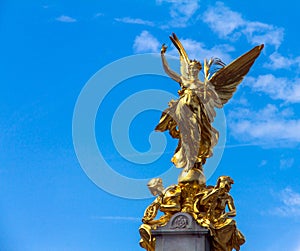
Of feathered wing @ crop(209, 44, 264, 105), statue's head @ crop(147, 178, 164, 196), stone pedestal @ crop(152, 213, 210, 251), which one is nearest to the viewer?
stone pedestal @ crop(152, 213, 210, 251)

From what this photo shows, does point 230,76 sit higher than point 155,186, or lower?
higher

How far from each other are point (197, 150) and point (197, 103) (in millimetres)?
1278

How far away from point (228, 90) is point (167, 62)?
1.91m

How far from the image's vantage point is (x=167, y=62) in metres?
18.6

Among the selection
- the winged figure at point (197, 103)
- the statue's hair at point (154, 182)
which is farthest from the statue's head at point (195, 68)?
the statue's hair at point (154, 182)

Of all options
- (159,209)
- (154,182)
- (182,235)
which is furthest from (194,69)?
(182,235)

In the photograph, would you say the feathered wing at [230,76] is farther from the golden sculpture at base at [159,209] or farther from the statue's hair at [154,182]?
the golden sculpture at base at [159,209]

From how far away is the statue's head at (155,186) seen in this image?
675 inches

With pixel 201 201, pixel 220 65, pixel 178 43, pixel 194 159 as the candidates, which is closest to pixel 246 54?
pixel 220 65

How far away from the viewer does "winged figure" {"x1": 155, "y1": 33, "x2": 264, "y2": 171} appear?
699 inches

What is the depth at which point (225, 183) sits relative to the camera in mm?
16641

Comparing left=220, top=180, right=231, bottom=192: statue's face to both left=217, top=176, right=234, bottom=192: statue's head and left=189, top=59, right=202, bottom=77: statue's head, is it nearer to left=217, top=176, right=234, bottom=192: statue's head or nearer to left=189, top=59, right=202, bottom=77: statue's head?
left=217, top=176, right=234, bottom=192: statue's head

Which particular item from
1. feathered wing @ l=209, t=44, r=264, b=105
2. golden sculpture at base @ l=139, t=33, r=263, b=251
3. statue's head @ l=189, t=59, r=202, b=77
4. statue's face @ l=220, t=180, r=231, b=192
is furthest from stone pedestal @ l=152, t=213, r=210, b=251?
statue's head @ l=189, t=59, r=202, b=77

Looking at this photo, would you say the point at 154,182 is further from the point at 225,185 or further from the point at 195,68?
the point at 195,68
